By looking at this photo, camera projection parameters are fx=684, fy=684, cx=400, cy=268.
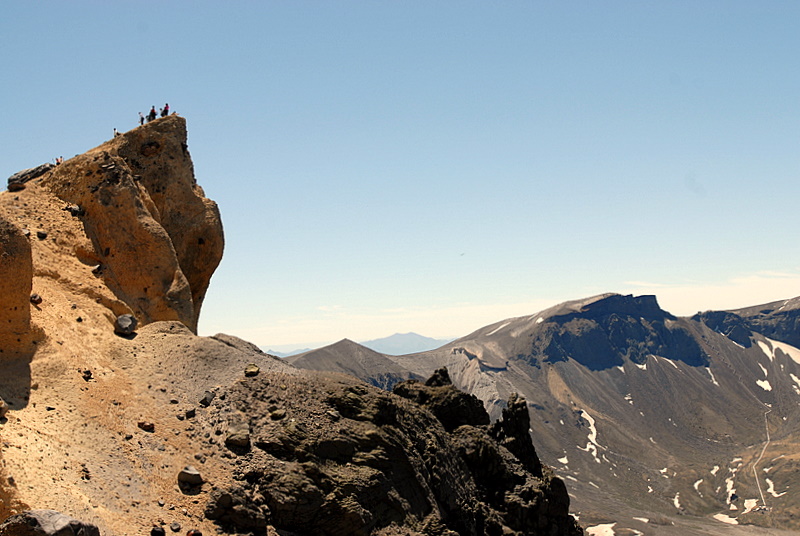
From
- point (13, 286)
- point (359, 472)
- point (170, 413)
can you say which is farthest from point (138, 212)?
point (359, 472)

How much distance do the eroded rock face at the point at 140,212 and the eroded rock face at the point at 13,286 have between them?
1220 cm

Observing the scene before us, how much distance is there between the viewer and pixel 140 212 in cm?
5303

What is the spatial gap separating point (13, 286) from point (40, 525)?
1682cm

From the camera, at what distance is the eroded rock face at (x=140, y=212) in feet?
168

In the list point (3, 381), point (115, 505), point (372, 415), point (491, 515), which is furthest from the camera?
point (491, 515)

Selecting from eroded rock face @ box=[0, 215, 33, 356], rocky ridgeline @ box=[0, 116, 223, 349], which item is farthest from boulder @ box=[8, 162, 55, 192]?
eroded rock face @ box=[0, 215, 33, 356]

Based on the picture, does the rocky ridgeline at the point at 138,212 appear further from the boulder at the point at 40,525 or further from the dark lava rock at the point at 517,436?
the dark lava rock at the point at 517,436

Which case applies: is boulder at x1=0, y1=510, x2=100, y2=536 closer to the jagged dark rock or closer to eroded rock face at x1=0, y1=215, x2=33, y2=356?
eroded rock face at x1=0, y1=215, x2=33, y2=356

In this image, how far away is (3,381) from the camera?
1342 inches

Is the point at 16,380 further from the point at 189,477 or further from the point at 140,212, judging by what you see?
the point at 140,212

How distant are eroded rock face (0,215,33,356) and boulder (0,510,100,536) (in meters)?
15.1

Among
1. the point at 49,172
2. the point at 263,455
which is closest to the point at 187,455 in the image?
the point at 263,455

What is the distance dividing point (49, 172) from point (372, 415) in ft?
105

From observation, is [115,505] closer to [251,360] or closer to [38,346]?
[38,346]
